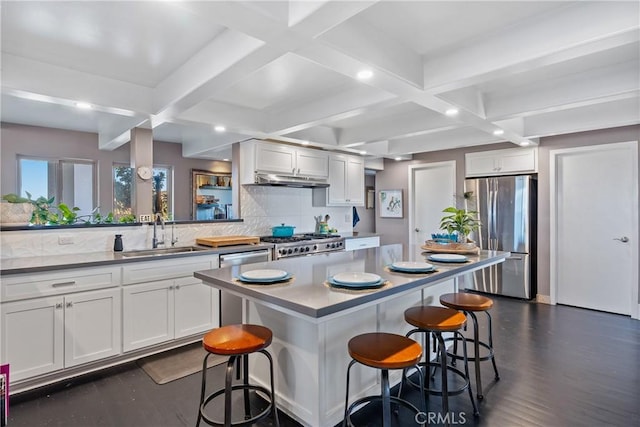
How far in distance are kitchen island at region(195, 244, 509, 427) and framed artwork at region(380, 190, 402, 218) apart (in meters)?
3.91

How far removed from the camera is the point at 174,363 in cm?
283

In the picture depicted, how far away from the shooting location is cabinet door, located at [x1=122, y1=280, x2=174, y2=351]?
2.79m

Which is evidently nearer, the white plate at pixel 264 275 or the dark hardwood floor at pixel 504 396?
the white plate at pixel 264 275

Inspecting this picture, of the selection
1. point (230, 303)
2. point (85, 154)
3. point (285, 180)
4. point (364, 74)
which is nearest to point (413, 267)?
point (364, 74)

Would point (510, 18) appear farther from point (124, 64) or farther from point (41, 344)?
point (41, 344)

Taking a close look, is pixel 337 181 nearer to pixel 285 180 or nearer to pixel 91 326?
pixel 285 180

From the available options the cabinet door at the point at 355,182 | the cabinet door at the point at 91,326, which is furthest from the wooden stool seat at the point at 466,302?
the cabinet door at the point at 355,182

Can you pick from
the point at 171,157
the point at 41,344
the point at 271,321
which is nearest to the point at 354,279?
the point at 271,321

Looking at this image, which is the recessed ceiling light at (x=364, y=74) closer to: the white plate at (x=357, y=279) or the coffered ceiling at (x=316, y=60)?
the coffered ceiling at (x=316, y=60)

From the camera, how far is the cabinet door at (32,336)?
7.47ft

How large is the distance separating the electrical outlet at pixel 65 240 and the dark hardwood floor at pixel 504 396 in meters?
1.17

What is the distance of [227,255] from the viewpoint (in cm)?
348

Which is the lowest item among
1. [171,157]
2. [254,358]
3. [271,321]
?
[254,358]

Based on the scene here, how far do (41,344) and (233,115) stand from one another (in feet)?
8.63
